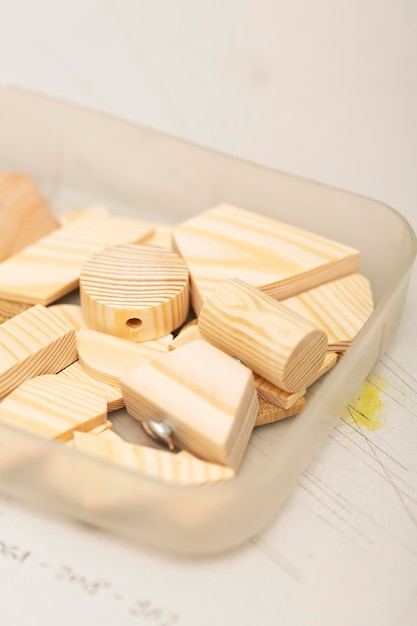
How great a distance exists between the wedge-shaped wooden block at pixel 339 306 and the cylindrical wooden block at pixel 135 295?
0.39ft

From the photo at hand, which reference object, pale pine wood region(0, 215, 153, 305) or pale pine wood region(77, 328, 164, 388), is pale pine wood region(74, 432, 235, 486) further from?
pale pine wood region(0, 215, 153, 305)

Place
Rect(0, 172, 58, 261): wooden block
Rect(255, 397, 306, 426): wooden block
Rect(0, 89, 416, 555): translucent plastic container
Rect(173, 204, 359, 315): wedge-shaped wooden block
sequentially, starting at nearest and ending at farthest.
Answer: Rect(0, 89, 416, 555): translucent plastic container < Rect(255, 397, 306, 426): wooden block < Rect(173, 204, 359, 315): wedge-shaped wooden block < Rect(0, 172, 58, 261): wooden block

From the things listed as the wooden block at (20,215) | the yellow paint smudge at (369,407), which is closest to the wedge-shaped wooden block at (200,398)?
the yellow paint smudge at (369,407)

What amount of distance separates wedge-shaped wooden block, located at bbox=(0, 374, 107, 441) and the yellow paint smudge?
25 cm

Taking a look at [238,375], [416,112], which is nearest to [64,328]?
[238,375]

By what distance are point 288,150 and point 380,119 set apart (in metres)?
0.13

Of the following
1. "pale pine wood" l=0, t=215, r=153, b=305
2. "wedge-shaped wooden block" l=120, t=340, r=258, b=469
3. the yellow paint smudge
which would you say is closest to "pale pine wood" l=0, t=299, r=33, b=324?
"pale pine wood" l=0, t=215, r=153, b=305

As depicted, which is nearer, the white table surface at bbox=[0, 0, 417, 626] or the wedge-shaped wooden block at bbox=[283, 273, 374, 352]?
the white table surface at bbox=[0, 0, 417, 626]

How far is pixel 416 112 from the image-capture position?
1.32m

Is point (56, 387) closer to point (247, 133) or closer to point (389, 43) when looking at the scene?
point (247, 133)

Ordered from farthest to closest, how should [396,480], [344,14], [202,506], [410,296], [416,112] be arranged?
[344,14] → [416,112] → [410,296] → [396,480] → [202,506]

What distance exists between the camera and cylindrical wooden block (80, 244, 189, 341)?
966 millimetres

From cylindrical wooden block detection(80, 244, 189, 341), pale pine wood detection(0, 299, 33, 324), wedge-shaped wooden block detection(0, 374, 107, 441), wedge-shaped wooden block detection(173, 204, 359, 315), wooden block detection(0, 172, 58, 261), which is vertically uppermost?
wedge-shaped wooden block detection(173, 204, 359, 315)

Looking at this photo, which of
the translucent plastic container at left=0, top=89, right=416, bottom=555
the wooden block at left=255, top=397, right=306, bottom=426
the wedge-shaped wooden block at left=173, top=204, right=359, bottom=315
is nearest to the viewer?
the translucent plastic container at left=0, top=89, right=416, bottom=555
